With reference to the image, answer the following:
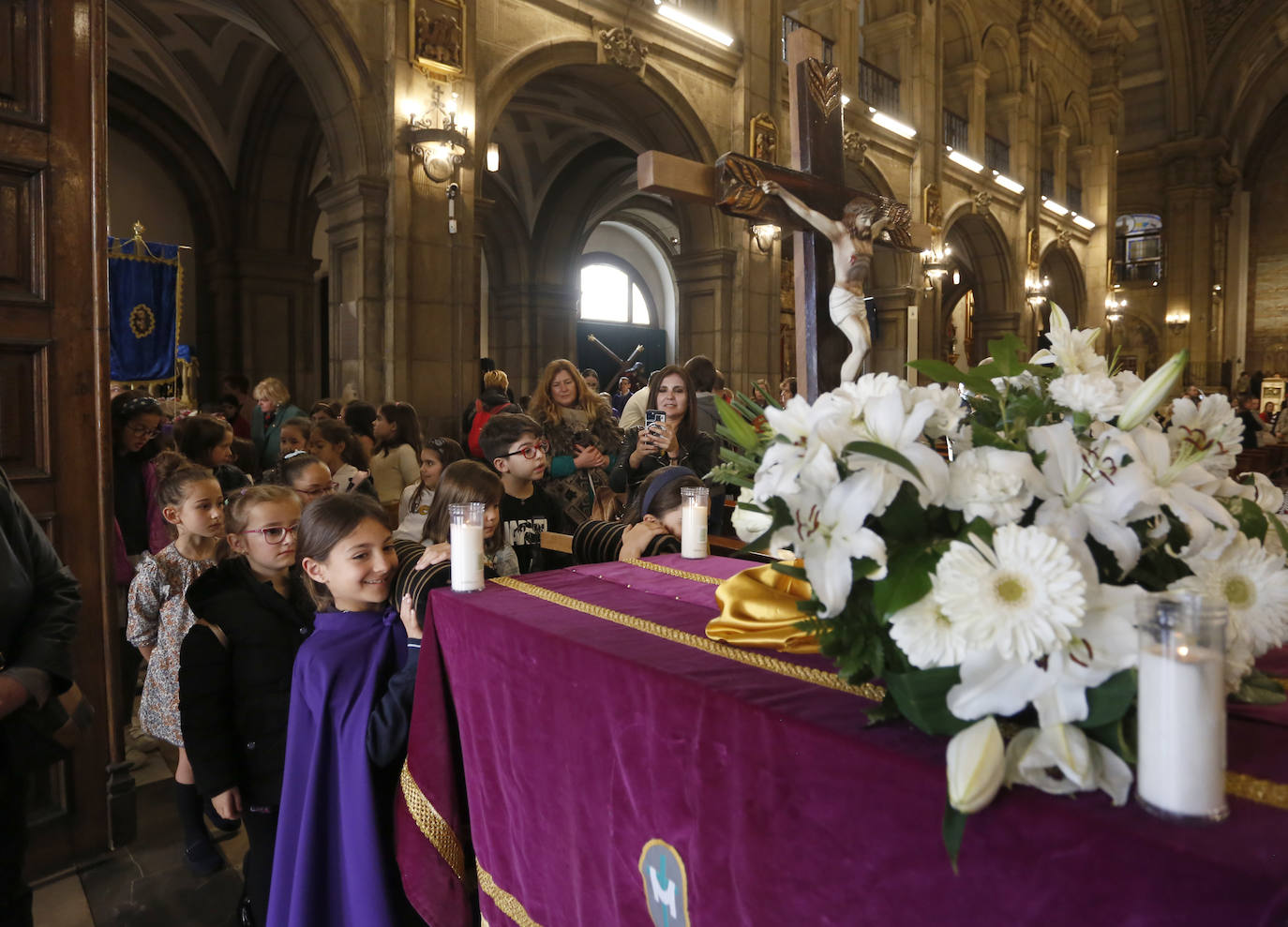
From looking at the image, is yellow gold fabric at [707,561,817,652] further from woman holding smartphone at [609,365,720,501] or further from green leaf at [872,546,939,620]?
woman holding smartphone at [609,365,720,501]

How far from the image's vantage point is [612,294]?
19.1m

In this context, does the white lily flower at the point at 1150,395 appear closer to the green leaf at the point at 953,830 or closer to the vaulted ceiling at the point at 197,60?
the green leaf at the point at 953,830

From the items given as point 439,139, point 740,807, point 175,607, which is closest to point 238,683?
point 175,607

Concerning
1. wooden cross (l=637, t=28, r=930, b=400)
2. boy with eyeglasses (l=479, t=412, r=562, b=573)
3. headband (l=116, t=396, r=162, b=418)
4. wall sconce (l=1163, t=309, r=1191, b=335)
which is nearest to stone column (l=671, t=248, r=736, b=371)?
wooden cross (l=637, t=28, r=930, b=400)

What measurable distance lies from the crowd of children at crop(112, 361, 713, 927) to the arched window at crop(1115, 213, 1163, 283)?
25073 millimetres

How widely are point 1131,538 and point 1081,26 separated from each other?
66.3 ft

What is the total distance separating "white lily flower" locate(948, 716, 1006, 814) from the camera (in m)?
0.78

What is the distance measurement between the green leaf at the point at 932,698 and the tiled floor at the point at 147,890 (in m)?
2.32

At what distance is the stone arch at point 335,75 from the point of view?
19.5 feet

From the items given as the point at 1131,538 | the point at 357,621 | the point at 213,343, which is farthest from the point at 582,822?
the point at 213,343

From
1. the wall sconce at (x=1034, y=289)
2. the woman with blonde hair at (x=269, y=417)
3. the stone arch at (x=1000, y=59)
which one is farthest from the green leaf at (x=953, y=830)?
the wall sconce at (x=1034, y=289)

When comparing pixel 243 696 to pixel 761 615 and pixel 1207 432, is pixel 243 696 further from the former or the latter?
pixel 1207 432

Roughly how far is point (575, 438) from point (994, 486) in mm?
3037

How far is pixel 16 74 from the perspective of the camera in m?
2.43
